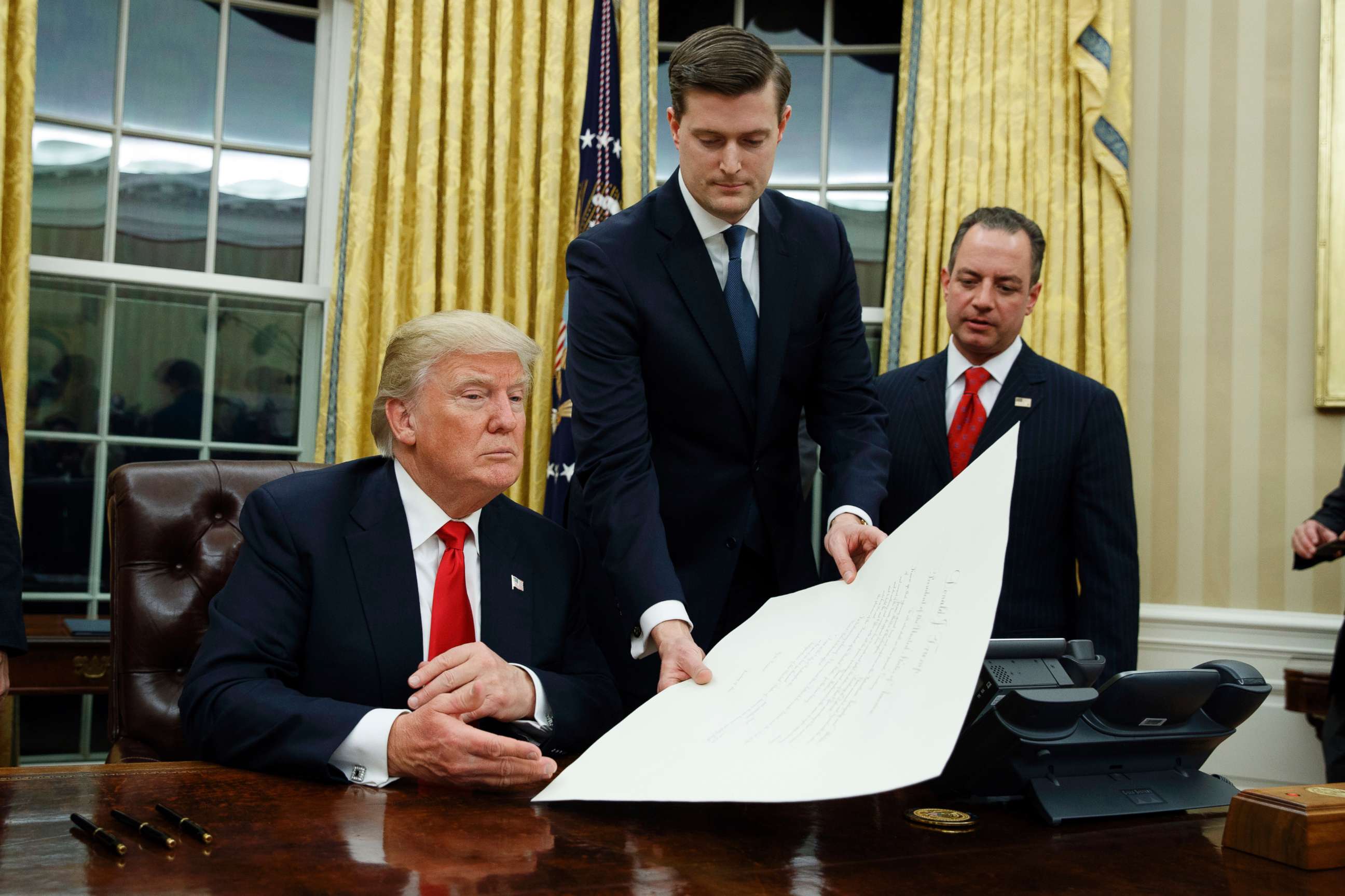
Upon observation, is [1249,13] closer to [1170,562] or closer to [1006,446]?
[1170,562]

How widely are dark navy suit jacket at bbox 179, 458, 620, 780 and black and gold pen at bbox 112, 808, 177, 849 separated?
0.29 m

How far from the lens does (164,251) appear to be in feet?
12.6

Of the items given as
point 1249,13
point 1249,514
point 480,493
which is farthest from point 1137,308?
point 480,493

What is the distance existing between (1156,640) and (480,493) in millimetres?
2936

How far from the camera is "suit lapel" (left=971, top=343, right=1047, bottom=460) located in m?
2.46

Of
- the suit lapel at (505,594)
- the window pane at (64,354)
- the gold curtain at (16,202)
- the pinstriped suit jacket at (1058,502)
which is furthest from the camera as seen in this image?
the window pane at (64,354)

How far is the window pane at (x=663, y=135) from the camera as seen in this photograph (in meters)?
4.27

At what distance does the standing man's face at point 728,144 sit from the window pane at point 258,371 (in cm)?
249

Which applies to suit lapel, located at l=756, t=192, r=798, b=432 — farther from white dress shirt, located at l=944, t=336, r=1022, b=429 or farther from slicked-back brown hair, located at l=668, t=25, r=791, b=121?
white dress shirt, located at l=944, t=336, r=1022, b=429

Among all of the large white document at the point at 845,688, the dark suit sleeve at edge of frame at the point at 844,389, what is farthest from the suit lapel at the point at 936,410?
the large white document at the point at 845,688

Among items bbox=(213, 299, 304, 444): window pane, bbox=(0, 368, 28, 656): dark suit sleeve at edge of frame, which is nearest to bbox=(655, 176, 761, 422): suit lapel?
bbox=(0, 368, 28, 656): dark suit sleeve at edge of frame

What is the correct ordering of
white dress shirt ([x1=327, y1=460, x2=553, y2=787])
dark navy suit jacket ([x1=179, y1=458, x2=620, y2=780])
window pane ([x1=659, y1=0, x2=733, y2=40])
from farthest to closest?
window pane ([x1=659, y1=0, x2=733, y2=40]) < white dress shirt ([x1=327, y1=460, x2=553, y2=787]) < dark navy suit jacket ([x1=179, y1=458, x2=620, y2=780])

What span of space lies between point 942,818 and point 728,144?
1041 millimetres

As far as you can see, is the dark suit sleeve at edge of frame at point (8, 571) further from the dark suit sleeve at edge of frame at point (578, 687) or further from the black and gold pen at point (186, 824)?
the black and gold pen at point (186, 824)
